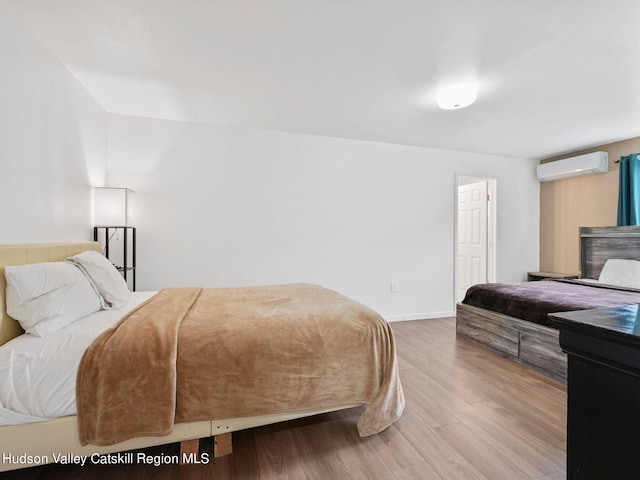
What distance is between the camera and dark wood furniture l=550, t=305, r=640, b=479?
66 centimetres

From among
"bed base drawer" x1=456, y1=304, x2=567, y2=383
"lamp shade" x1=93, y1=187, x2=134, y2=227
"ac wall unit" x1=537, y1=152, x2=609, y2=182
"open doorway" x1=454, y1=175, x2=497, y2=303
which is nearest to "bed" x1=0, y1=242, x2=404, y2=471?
"lamp shade" x1=93, y1=187, x2=134, y2=227

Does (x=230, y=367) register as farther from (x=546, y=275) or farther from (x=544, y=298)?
(x=546, y=275)

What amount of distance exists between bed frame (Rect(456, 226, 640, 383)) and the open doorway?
42.4 inches

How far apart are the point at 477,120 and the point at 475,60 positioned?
1230mm

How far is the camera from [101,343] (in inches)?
54.6

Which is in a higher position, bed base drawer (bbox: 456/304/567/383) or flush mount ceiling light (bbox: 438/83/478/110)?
flush mount ceiling light (bbox: 438/83/478/110)

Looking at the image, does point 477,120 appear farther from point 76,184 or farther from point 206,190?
point 76,184

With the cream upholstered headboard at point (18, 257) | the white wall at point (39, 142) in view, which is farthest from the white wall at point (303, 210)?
the cream upholstered headboard at point (18, 257)

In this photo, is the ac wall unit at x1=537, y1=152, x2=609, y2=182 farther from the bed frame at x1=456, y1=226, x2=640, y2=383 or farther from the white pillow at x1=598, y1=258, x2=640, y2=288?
the white pillow at x1=598, y1=258, x2=640, y2=288

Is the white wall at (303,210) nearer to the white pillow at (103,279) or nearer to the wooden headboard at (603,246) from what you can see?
the wooden headboard at (603,246)

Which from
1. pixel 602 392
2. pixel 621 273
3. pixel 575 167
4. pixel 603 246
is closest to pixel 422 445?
pixel 602 392

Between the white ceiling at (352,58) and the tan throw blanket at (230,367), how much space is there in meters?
1.70

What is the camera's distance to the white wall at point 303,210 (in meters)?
3.31

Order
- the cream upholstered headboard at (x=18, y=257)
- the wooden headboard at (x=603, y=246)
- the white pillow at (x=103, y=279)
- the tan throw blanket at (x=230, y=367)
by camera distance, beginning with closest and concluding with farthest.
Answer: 1. the tan throw blanket at (x=230, y=367)
2. the cream upholstered headboard at (x=18, y=257)
3. the white pillow at (x=103, y=279)
4. the wooden headboard at (x=603, y=246)
